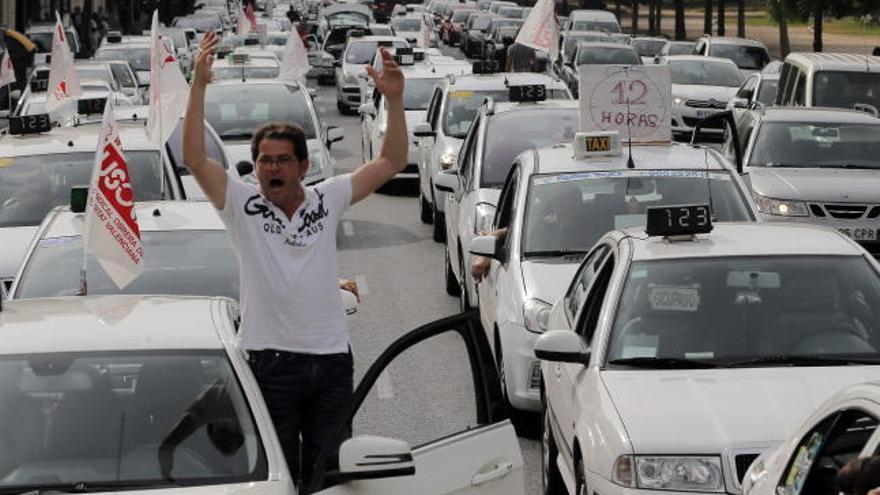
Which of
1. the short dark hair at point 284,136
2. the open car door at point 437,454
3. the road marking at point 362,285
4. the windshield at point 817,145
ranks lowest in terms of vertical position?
the road marking at point 362,285

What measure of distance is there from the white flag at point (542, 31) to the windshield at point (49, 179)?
11.8 metres

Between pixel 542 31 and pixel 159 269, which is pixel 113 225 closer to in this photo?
pixel 159 269

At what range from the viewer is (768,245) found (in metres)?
9.58

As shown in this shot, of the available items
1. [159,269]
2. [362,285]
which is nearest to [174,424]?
[159,269]

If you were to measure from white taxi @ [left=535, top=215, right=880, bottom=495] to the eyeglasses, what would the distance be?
5.56ft

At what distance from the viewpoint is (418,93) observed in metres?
27.7

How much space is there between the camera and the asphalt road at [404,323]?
11.8m

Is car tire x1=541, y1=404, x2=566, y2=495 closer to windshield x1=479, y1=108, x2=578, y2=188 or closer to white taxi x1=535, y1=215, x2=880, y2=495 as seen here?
white taxi x1=535, y1=215, x2=880, y2=495

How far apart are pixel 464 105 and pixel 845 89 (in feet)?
20.7

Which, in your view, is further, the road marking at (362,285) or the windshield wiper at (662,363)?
the road marking at (362,285)

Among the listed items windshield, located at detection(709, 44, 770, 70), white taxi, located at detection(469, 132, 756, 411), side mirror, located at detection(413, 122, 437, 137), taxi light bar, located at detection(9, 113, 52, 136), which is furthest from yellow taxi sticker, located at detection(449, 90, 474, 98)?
windshield, located at detection(709, 44, 770, 70)

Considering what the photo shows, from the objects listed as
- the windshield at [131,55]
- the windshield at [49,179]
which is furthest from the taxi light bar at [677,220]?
the windshield at [131,55]

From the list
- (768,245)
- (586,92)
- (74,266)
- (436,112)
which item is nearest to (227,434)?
(768,245)

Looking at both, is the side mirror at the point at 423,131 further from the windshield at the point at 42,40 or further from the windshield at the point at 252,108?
the windshield at the point at 42,40
